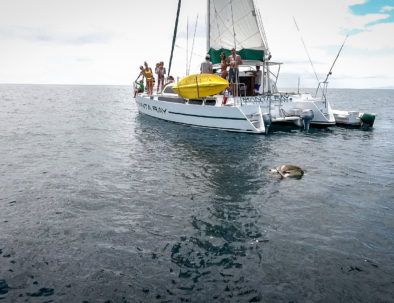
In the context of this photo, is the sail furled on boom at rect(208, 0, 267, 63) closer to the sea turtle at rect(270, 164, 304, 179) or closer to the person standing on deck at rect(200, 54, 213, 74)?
the person standing on deck at rect(200, 54, 213, 74)

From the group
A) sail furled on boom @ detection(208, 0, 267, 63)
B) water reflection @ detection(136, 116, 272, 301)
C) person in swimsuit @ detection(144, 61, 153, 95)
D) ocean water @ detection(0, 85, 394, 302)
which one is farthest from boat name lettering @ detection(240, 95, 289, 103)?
person in swimsuit @ detection(144, 61, 153, 95)

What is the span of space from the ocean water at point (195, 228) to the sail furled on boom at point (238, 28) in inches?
370

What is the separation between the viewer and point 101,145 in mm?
16297

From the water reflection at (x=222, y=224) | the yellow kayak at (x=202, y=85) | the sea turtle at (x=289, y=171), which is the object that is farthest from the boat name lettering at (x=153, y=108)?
the sea turtle at (x=289, y=171)

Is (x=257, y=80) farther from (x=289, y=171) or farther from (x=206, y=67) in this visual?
(x=289, y=171)

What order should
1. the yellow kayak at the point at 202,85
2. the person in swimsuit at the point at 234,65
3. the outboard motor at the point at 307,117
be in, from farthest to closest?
the outboard motor at the point at 307,117
the person in swimsuit at the point at 234,65
the yellow kayak at the point at 202,85

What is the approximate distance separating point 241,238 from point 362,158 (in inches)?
391

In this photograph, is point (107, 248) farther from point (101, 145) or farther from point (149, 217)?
point (101, 145)

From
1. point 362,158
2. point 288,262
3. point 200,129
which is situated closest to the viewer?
point 288,262

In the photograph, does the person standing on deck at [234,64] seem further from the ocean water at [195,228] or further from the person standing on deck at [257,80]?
the ocean water at [195,228]

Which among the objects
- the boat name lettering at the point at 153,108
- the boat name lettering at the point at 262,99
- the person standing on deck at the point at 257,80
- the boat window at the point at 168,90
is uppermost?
the person standing on deck at the point at 257,80

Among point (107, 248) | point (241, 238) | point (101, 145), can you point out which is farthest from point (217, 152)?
point (107, 248)

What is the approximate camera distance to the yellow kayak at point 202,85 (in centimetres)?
1692

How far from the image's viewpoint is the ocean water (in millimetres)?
4895
